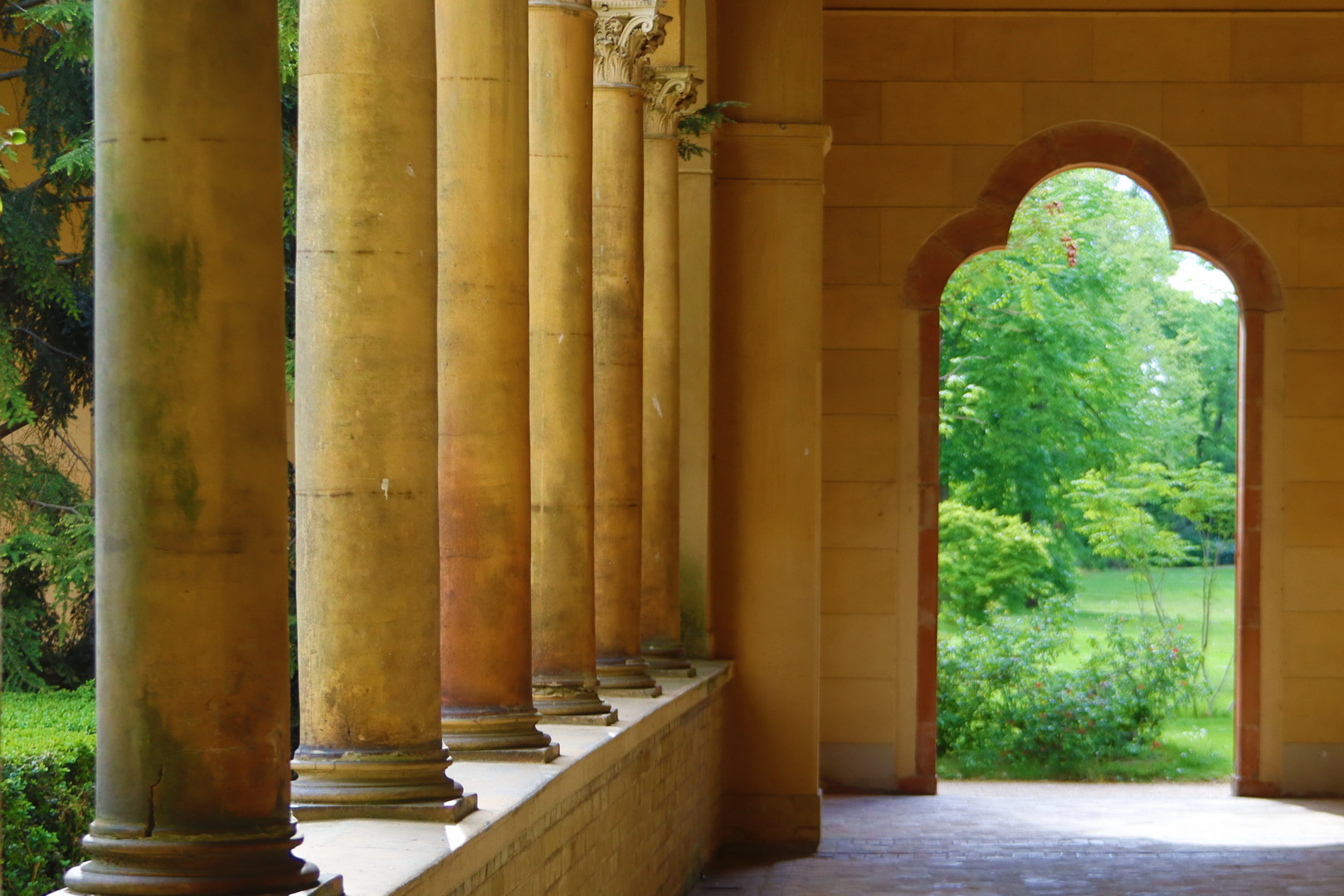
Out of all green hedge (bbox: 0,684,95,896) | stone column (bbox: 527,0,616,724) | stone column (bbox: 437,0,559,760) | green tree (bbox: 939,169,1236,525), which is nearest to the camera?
stone column (bbox: 437,0,559,760)

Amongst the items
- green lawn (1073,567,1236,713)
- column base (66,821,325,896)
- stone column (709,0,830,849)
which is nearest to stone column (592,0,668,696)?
stone column (709,0,830,849)

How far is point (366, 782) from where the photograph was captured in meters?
5.17

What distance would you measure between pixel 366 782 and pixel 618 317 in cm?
538

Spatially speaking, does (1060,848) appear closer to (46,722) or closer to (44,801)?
(46,722)

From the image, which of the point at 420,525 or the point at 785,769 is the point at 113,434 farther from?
the point at 785,769

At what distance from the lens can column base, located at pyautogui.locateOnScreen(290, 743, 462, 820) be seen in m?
5.09

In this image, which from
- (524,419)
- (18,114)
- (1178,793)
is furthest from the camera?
(1178,793)

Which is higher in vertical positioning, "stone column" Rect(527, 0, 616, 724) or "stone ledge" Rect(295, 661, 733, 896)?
"stone column" Rect(527, 0, 616, 724)

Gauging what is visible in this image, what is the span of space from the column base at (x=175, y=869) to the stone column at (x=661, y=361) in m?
7.60

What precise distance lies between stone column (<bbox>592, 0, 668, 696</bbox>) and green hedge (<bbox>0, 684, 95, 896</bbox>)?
3160 millimetres

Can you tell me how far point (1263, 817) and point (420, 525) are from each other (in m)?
11.0

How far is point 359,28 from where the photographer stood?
5.23 metres

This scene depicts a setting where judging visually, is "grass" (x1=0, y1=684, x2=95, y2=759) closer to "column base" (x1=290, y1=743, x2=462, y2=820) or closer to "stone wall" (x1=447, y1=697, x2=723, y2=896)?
"column base" (x1=290, y1=743, x2=462, y2=820)

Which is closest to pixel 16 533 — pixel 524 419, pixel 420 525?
pixel 524 419
